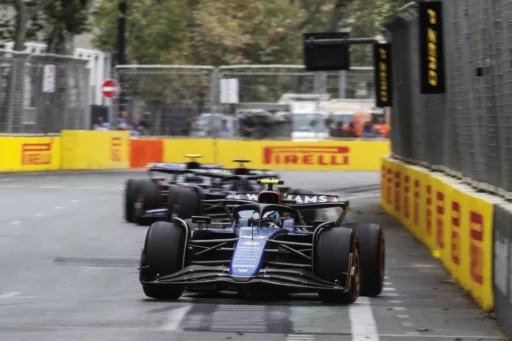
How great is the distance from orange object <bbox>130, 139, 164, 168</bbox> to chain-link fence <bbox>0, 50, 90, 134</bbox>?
5.29ft

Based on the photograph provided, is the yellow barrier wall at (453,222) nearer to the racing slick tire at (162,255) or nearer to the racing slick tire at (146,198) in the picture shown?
the racing slick tire at (162,255)

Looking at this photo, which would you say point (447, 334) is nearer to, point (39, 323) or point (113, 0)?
point (39, 323)

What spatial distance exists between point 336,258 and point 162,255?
147 cm

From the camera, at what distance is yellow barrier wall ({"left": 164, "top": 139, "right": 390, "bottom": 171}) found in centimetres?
3519

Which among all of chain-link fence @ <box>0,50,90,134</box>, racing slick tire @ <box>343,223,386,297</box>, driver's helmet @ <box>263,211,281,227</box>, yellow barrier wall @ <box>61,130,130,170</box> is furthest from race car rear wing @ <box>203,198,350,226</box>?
yellow barrier wall @ <box>61,130,130,170</box>

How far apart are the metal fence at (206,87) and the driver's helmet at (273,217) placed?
857 inches

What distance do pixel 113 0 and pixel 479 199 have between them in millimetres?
34018

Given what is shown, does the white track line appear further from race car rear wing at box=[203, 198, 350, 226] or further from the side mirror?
the side mirror

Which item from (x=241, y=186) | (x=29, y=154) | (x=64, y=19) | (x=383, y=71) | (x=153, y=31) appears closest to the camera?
(x=241, y=186)

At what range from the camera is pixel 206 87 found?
35906 millimetres

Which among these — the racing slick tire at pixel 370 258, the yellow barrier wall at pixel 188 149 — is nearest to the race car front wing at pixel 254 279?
the racing slick tire at pixel 370 258

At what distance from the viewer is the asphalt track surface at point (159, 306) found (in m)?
9.79

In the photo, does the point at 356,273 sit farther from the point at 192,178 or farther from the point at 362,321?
the point at 192,178

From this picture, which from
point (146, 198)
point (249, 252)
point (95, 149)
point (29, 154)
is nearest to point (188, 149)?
point (95, 149)
